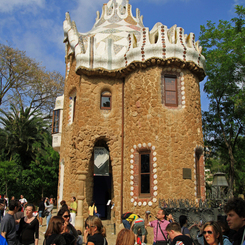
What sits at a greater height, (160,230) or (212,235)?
(212,235)

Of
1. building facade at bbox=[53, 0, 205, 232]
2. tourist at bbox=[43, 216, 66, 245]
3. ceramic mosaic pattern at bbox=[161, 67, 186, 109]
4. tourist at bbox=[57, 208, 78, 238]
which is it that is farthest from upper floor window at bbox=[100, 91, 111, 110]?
tourist at bbox=[43, 216, 66, 245]

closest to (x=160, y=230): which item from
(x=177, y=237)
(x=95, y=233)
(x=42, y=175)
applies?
(x=177, y=237)

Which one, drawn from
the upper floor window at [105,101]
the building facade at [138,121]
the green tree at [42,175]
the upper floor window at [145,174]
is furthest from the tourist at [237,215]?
the green tree at [42,175]

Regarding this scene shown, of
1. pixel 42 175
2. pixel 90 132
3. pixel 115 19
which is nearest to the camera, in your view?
pixel 90 132

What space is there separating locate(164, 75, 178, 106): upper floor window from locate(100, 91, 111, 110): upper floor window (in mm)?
2642

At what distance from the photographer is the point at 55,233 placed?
3592mm

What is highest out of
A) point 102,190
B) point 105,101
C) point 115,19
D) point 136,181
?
point 115,19

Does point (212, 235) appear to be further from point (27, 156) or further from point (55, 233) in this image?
point (27, 156)

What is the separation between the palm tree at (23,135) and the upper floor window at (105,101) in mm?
10405

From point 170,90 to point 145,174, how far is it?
356 centimetres

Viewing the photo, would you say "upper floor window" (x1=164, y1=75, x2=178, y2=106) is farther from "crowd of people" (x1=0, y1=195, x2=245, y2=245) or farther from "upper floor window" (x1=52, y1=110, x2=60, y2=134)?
"crowd of people" (x1=0, y1=195, x2=245, y2=245)

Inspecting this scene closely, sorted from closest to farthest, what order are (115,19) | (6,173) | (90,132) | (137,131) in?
1. (137,131)
2. (90,132)
3. (115,19)
4. (6,173)

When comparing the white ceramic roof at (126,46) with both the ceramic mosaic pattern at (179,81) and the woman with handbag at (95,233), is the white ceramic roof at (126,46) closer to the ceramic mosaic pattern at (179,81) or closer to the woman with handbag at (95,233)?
the ceramic mosaic pattern at (179,81)

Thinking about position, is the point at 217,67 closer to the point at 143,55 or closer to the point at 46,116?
the point at 143,55
